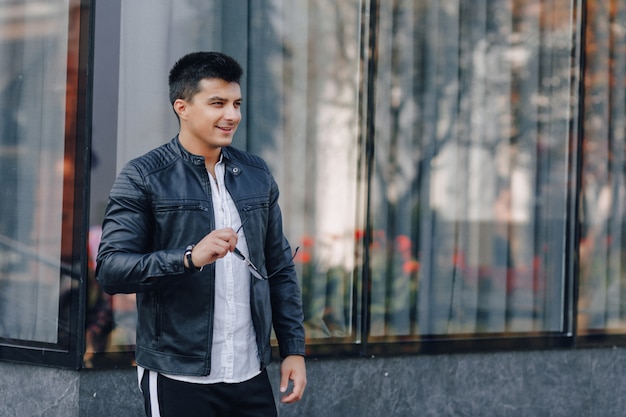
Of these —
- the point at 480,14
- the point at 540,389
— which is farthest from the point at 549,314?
the point at 480,14

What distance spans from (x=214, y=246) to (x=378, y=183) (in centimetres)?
337

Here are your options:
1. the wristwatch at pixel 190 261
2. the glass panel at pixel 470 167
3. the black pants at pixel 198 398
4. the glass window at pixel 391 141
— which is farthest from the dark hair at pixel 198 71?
the glass panel at pixel 470 167

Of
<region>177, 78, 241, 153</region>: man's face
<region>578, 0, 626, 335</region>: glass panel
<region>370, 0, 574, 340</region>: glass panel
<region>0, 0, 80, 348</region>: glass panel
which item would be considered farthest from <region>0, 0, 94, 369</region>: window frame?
<region>578, 0, 626, 335</region>: glass panel

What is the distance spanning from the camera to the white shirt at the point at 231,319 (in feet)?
11.1

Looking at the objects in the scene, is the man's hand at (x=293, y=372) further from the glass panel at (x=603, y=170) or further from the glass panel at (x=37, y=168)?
the glass panel at (x=603, y=170)

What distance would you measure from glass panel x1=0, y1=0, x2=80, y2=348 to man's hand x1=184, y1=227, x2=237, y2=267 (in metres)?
→ 2.58

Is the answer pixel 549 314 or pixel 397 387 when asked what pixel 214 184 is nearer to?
pixel 397 387

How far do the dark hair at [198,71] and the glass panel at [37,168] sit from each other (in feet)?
7.04

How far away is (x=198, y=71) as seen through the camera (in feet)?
11.5

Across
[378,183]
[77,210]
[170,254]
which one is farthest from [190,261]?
[378,183]

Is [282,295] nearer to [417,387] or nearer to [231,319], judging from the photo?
[231,319]

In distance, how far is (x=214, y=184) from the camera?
3514mm

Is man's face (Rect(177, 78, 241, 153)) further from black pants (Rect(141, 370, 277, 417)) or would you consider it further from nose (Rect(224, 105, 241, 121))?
black pants (Rect(141, 370, 277, 417))

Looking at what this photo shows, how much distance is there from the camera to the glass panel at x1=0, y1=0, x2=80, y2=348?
5.52 meters
